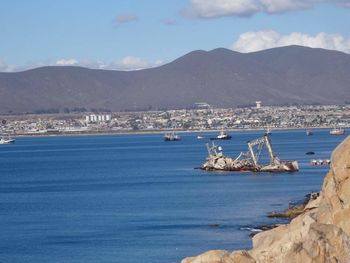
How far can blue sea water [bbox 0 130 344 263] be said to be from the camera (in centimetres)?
3525

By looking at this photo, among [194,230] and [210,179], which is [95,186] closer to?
[210,179]

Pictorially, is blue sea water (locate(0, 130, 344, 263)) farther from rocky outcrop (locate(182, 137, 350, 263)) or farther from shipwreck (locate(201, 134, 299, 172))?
rocky outcrop (locate(182, 137, 350, 263))

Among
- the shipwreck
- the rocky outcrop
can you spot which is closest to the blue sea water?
the shipwreck

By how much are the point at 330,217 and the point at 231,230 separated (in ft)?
50.0

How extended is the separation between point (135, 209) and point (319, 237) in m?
31.0

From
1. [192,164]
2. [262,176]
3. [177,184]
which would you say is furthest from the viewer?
[192,164]

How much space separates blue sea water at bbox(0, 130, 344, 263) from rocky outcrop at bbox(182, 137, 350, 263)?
8355mm

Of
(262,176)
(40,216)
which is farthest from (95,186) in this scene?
(40,216)

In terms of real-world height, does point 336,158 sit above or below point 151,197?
above

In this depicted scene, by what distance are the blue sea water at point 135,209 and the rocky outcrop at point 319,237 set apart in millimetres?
8355

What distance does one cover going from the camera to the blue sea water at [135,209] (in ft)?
116

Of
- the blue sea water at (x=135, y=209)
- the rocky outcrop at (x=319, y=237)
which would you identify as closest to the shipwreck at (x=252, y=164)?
the blue sea water at (x=135, y=209)

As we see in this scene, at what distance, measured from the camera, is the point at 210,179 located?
69.7 meters

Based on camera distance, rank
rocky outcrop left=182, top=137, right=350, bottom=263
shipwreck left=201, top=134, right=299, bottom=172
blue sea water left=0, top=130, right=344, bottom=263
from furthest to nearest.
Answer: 1. shipwreck left=201, top=134, right=299, bottom=172
2. blue sea water left=0, top=130, right=344, bottom=263
3. rocky outcrop left=182, top=137, right=350, bottom=263
